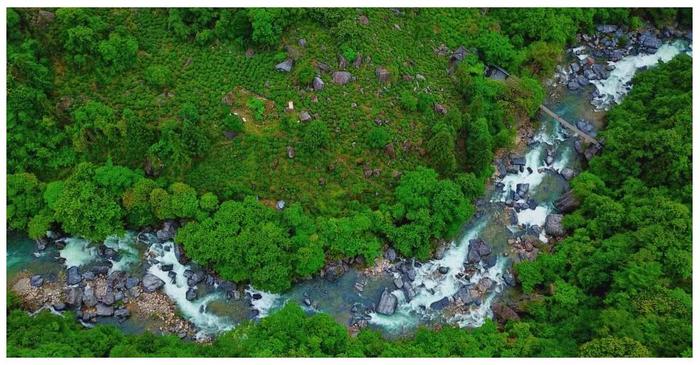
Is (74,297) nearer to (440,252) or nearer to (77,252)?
(77,252)

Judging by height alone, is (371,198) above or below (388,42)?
below

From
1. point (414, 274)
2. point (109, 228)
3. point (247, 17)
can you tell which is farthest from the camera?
point (247, 17)

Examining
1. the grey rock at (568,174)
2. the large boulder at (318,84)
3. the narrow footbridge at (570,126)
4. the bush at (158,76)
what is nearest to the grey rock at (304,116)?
the large boulder at (318,84)

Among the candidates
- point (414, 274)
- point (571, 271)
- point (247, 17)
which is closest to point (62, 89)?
point (247, 17)

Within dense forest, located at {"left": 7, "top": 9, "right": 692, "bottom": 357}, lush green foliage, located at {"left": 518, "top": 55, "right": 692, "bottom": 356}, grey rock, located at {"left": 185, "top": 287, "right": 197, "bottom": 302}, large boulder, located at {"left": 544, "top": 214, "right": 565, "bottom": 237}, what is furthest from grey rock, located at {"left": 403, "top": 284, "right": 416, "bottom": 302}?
grey rock, located at {"left": 185, "top": 287, "right": 197, "bottom": 302}

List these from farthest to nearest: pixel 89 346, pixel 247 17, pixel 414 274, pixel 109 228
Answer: pixel 247 17 → pixel 414 274 → pixel 109 228 → pixel 89 346

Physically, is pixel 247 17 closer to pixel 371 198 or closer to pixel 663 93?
pixel 371 198

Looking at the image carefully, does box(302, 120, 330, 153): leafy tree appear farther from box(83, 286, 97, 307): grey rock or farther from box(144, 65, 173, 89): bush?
box(83, 286, 97, 307): grey rock
